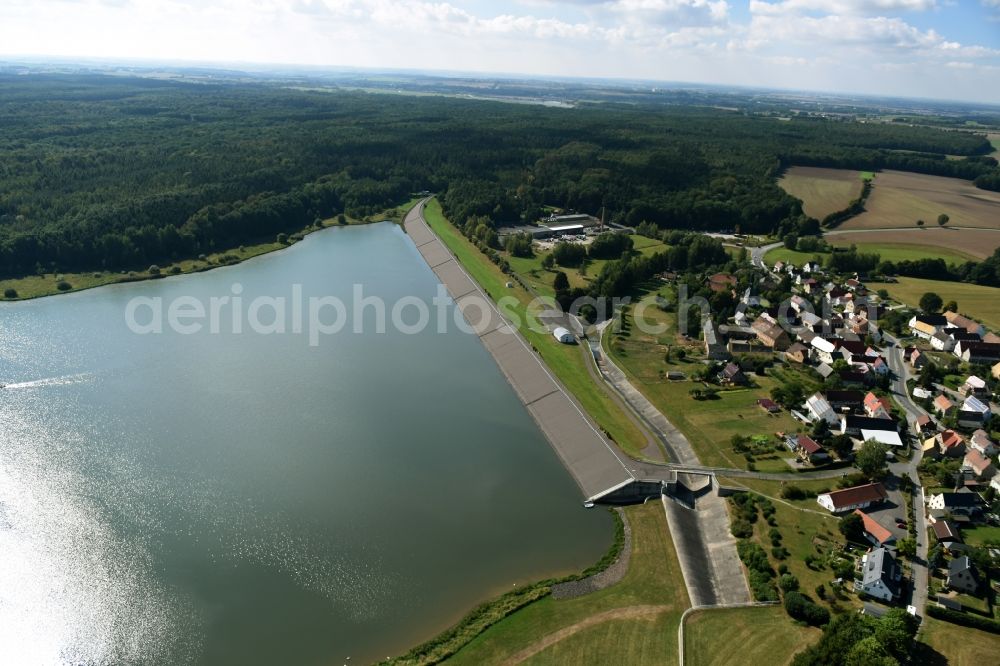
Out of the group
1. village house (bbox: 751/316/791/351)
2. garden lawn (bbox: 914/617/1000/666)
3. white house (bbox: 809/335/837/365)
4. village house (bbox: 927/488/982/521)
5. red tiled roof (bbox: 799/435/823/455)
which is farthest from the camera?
village house (bbox: 751/316/791/351)

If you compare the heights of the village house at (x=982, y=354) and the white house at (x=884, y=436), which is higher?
the village house at (x=982, y=354)

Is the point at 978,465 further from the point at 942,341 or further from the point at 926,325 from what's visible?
the point at 926,325

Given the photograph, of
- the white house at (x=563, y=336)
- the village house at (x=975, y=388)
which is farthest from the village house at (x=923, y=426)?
the white house at (x=563, y=336)

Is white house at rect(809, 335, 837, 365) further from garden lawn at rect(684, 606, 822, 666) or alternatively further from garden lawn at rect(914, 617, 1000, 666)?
garden lawn at rect(684, 606, 822, 666)

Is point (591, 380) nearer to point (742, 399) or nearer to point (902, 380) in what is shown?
point (742, 399)

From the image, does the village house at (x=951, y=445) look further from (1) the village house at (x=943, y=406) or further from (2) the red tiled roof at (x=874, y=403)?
(1) the village house at (x=943, y=406)

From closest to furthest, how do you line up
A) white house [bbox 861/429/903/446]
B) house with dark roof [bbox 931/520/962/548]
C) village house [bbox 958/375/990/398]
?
1. house with dark roof [bbox 931/520/962/548]
2. white house [bbox 861/429/903/446]
3. village house [bbox 958/375/990/398]

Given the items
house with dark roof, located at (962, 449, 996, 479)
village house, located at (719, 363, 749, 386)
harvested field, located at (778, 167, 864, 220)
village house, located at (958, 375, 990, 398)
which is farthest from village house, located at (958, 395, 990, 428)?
harvested field, located at (778, 167, 864, 220)
